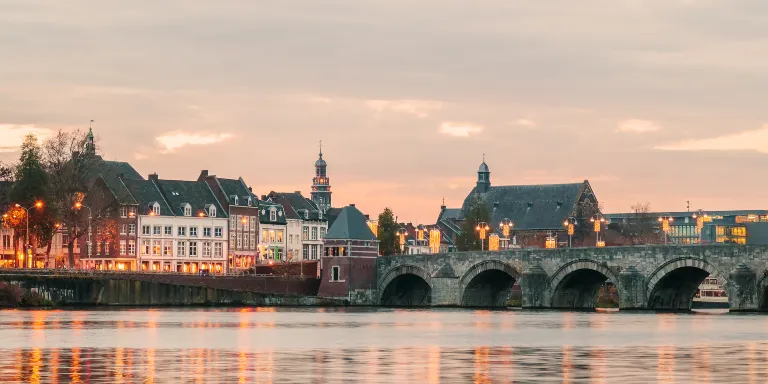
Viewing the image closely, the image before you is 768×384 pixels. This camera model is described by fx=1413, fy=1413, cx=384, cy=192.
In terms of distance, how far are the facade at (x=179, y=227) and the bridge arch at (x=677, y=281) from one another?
6798 centimetres

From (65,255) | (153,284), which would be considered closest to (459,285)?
(153,284)

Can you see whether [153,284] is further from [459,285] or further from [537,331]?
[537,331]

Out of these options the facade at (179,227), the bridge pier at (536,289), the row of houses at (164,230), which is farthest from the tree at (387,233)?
the bridge pier at (536,289)

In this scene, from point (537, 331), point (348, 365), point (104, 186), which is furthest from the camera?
point (104, 186)

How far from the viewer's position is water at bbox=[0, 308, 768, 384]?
44.8 m

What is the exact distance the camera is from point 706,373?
46188mm

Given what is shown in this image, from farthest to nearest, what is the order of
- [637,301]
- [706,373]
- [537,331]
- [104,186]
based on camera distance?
1. [104,186]
2. [637,301]
3. [537,331]
4. [706,373]

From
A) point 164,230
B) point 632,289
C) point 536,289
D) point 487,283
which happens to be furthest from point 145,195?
point 632,289

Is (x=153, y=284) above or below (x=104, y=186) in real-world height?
below

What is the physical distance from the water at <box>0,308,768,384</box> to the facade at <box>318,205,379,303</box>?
58602 mm

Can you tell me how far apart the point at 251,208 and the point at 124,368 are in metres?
143

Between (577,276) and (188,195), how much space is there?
6448 centimetres

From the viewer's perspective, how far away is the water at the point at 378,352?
44781 mm

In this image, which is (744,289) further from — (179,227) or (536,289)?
(179,227)
